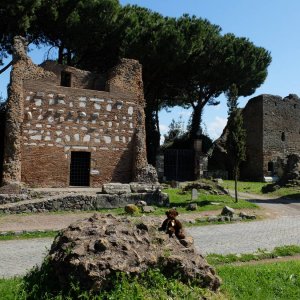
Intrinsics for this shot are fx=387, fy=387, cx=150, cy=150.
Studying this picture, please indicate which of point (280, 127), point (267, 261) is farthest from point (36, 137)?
point (280, 127)

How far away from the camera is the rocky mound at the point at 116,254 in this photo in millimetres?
5055

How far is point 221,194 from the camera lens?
2156cm

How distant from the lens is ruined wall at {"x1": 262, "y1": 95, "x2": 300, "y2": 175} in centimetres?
3956

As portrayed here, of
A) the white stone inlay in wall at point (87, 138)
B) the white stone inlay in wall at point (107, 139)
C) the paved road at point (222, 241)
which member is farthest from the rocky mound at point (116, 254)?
the white stone inlay in wall at point (107, 139)

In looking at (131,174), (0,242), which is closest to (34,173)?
(131,174)

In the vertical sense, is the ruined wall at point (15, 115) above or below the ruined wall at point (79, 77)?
below

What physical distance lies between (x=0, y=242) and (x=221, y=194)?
44.3 feet

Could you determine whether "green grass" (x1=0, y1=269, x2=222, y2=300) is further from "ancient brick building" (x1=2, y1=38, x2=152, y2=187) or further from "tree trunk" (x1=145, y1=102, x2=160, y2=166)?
"tree trunk" (x1=145, y1=102, x2=160, y2=166)

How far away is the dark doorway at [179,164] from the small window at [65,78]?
1411 centimetres

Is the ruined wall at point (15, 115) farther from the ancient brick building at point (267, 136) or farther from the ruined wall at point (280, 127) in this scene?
the ruined wall at point (280, 127)

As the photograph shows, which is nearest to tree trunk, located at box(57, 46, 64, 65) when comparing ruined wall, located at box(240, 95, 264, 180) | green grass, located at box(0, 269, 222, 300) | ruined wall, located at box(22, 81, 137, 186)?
ruined wall, located at box(22, 81, 137, 186)

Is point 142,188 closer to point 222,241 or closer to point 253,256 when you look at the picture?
point 222,241

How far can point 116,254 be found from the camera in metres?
5.29

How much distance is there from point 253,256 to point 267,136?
32.1 metres
